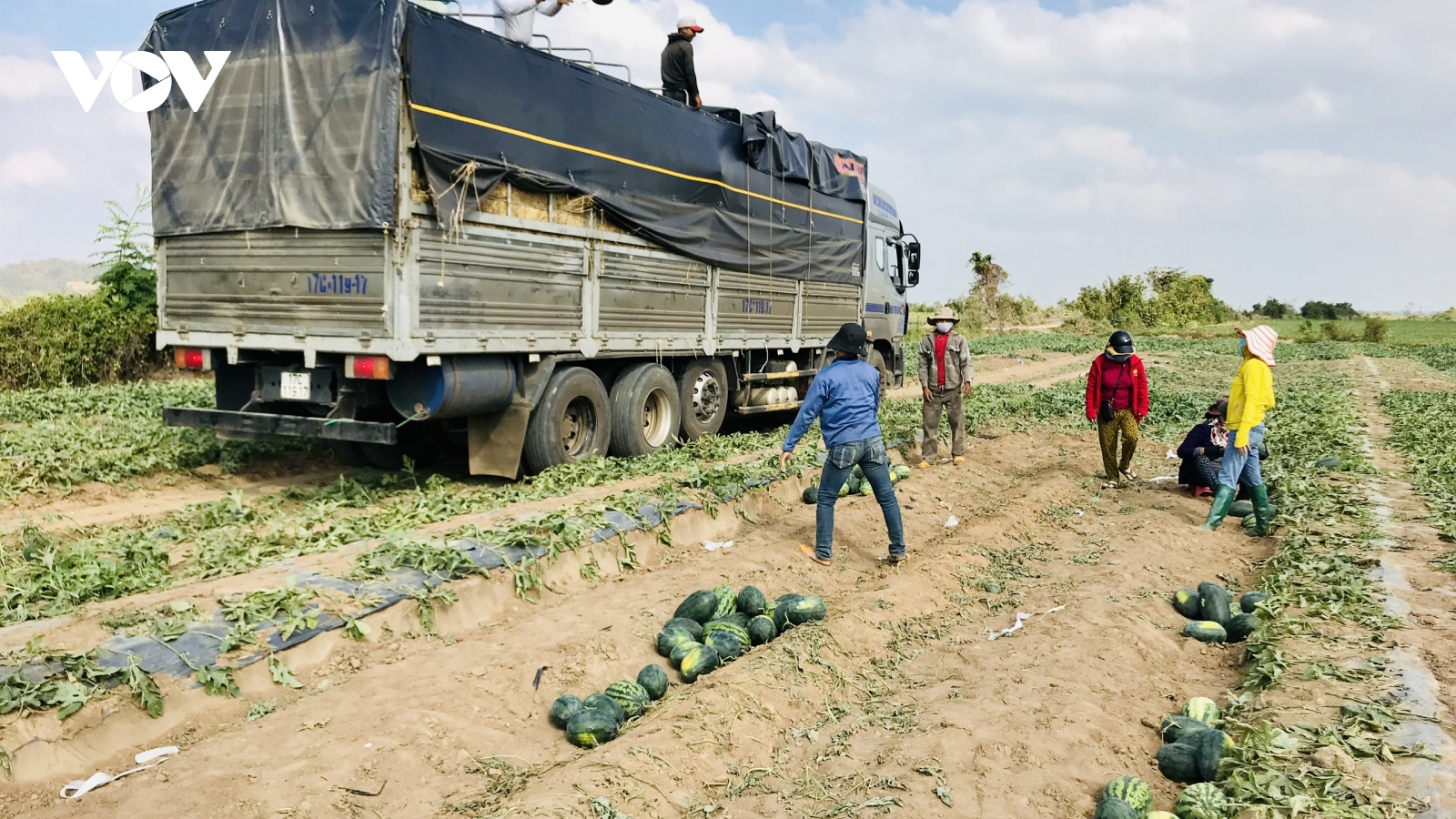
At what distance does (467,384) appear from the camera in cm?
951

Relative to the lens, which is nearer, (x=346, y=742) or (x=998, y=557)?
(x=346, y=742)

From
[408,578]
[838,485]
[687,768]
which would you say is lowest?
[687,768]

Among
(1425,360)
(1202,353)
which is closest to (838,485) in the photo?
(1202,353)

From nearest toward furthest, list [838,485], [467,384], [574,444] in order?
[838,485], [467,384], [574,444]

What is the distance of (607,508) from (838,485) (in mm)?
2128

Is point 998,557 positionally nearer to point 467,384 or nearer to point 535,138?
point 467,384

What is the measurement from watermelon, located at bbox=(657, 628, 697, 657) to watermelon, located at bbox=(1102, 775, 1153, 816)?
110 inches

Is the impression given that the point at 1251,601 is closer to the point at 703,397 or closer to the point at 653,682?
the point at 653,682

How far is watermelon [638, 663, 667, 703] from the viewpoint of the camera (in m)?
5.79

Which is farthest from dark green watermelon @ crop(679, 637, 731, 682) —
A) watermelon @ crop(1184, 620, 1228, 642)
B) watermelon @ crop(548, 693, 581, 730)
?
watermelon @ crop(1184, 620, 1228, 642)

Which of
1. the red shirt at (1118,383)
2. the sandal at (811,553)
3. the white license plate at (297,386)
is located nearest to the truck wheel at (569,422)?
the white license plate at (297,386)

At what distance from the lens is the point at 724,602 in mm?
6926

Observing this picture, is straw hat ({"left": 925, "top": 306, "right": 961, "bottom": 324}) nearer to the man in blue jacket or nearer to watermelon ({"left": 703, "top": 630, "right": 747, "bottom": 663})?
the man in blue jacket

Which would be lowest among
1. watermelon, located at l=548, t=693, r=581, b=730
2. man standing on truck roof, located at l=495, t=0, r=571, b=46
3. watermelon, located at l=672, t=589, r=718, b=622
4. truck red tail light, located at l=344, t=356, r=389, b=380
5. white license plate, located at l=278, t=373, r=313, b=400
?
watermelon, located at l=548, t=693, r=581, b=730
